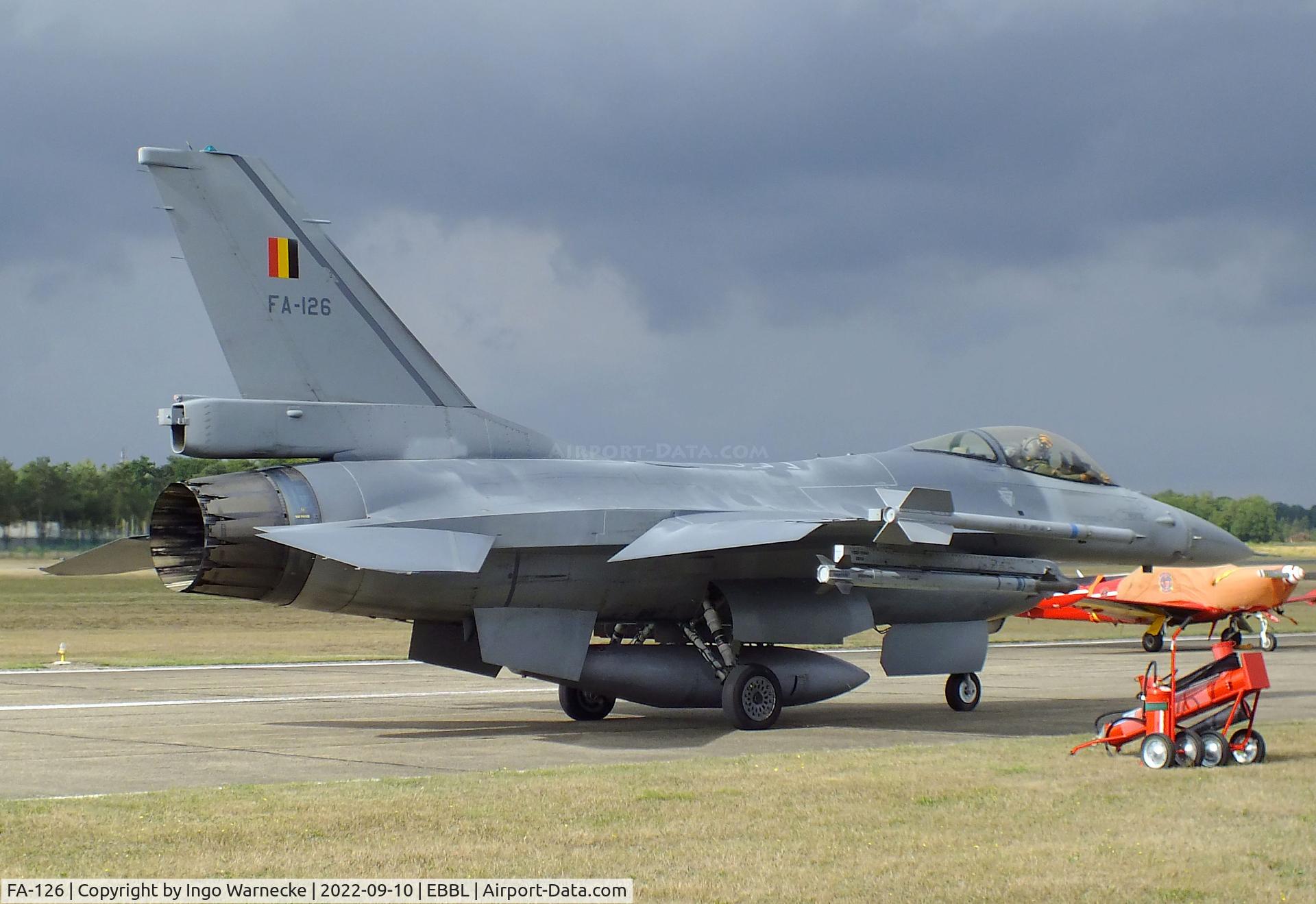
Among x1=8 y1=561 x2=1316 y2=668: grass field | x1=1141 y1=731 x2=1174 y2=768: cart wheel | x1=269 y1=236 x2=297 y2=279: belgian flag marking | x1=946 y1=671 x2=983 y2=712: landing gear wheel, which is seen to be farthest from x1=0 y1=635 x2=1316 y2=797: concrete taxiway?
x1=269 y1=236 x2=297 y2=279: belgian flag marking

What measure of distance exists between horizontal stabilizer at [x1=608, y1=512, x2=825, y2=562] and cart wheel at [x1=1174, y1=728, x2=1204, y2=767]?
11.5 feet

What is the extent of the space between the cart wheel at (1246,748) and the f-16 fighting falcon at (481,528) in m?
2.97

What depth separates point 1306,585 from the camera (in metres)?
51.2

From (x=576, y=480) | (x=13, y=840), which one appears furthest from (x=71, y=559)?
(x=13, y=840)

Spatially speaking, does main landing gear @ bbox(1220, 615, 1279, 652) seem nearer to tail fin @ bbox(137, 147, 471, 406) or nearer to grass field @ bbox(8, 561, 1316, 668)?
grass field @ bbox(8, 561, 1316, 668)

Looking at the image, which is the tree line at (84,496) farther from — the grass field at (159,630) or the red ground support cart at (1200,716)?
the red ground support cart at (1200,716)

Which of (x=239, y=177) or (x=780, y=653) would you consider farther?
(x=780, y=653)

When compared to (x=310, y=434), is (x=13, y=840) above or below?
below

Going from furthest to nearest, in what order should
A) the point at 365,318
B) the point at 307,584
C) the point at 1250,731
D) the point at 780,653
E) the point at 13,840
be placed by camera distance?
the point at 780,653 < the point at 365,318 < the point at 307,584 < the point at 1250,731 < the point at 13,840

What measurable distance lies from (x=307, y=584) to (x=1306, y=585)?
48737mm

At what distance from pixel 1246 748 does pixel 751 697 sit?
15.7 ft

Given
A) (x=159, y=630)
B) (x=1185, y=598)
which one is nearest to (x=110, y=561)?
(x=159, y=630)

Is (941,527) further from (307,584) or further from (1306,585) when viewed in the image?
(1306,585)

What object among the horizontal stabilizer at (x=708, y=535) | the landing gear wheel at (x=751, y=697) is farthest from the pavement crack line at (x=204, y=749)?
the landing gear wheel at (x=751, y=697)
